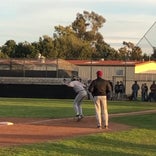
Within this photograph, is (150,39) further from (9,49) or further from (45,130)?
(9,49)

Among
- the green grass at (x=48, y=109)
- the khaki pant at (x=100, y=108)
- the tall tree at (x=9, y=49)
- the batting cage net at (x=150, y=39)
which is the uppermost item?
the tall tree at (x=9, y=49)

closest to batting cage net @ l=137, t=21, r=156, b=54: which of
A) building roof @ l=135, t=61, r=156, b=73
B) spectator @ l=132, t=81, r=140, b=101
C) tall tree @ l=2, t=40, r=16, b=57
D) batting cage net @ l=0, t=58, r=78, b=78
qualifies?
spectator @ l=132, t=81, r=140, b=101

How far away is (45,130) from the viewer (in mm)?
16359

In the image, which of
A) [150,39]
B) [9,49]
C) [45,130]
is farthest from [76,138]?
[9,49]

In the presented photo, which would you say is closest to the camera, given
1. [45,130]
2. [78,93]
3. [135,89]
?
[45,130]

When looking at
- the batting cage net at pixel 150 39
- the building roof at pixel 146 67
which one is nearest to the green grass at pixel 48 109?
the batting cage net at pixel 150 39

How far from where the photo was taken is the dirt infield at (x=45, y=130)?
13.8 metres

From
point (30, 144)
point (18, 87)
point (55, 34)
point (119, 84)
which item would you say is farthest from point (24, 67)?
point (55, 34)

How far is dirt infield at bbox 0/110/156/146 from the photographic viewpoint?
1382cm

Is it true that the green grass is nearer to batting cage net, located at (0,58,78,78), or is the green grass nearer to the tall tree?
batting cage net, located at (0,58,78,78)

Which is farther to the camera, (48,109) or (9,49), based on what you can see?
(9,49)

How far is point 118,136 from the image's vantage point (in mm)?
15008

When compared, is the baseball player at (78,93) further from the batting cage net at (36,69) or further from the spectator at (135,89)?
the batting cage net at (36,69)

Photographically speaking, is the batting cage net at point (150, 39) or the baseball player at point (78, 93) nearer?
the baseball player at point (78, 93)
